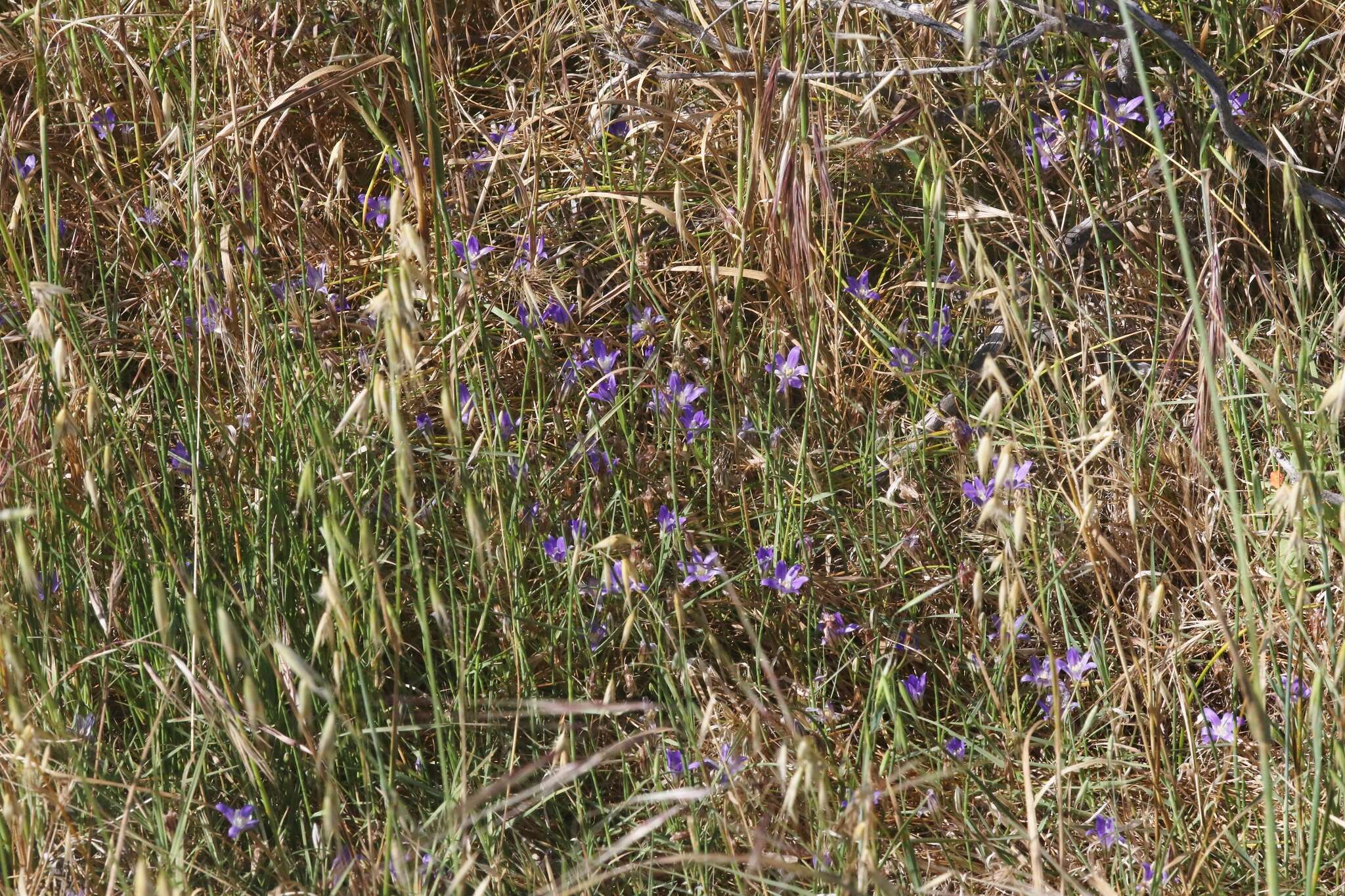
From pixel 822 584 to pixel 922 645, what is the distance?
0.56 ft

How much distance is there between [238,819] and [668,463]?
82 centimetres

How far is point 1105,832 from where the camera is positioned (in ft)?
5.04

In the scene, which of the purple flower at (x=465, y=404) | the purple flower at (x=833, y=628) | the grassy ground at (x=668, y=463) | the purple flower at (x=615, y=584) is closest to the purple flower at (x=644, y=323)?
the grassy ground at (x=668, y=463)

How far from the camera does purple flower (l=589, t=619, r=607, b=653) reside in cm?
171

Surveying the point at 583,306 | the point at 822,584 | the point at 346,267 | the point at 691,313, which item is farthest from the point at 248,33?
the point at 822,584

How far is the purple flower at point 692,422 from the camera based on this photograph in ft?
6.26

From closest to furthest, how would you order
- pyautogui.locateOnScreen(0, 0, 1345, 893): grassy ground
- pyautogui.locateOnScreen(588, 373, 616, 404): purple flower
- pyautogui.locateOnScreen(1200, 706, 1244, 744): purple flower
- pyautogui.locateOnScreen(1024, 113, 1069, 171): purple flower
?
pyautogui.locateOnScreen(0, 0, 1345, 893): grassy ground
pyautogui.locateOnScreen(1200, 706, 1244, 744): purple flower
pyautogui.locateOnScreen(588, 373, 616, 404): purple flower
pyautogui.locateOnScreen(1024, 113, 1069, 171): purple flower

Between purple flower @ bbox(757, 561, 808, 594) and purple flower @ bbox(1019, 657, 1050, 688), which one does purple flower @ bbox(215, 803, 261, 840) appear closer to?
purple flower @ bbox(757, 561, 808, 594)

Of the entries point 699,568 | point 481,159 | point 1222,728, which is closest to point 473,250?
point 481,159

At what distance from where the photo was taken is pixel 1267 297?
78.7 inches

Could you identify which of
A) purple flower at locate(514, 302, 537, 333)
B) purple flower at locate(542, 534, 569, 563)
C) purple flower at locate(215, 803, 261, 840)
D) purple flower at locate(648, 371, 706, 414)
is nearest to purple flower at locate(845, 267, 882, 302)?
purple flower at locate(648, 371, 706, 414)

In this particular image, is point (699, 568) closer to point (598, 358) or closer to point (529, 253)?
point (598, 358)

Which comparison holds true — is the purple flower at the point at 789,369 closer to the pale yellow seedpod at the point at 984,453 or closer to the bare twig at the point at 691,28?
the bare twig at the point at 691,28

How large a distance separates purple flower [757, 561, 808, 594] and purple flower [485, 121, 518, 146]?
963mm
